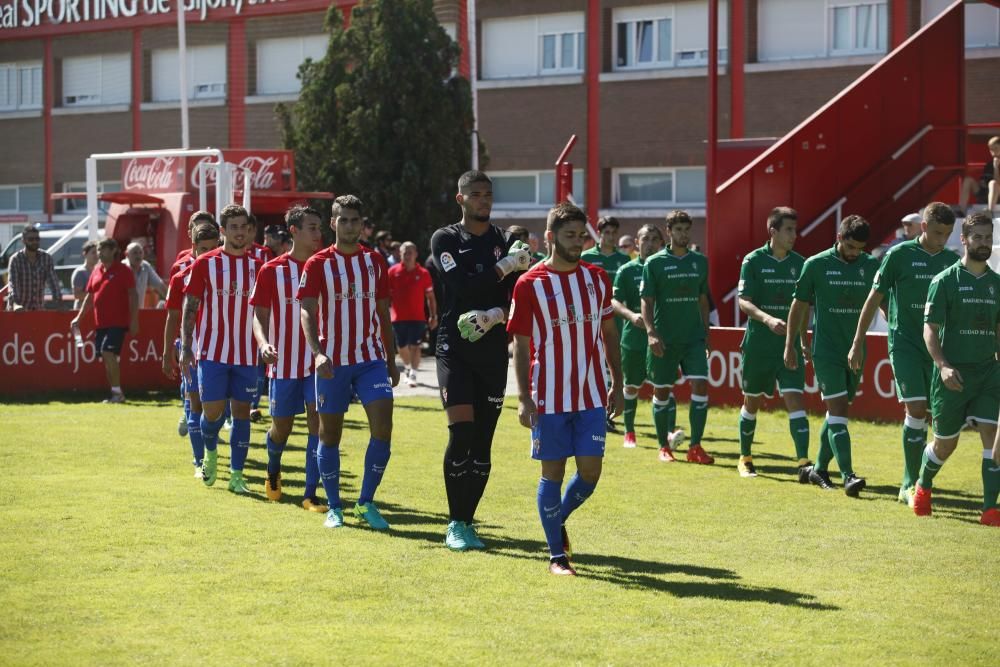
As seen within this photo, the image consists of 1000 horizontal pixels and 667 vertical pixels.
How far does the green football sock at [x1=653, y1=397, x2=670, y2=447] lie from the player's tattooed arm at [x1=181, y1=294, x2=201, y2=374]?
182 inches

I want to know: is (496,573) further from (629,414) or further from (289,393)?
(629,414)

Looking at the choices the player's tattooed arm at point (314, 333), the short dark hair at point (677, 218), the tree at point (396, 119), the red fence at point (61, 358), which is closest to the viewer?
the player's tattooed arm at point (314, 333)

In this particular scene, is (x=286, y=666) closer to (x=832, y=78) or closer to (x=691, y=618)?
(x=691, y=618)

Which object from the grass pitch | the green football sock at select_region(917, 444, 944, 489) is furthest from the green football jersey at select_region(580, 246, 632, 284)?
the green football sock at select_region(917, 444, 944, 489)

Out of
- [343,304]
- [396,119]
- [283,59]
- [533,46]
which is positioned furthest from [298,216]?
[283,59]

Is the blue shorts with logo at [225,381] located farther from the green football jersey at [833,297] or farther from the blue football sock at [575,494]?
the green football jersey at [833,297]

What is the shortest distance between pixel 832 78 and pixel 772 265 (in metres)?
18.0

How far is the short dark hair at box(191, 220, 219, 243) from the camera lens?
40.2 ft

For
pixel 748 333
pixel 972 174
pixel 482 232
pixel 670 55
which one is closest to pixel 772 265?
pixel 748 333

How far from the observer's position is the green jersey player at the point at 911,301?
425 inches

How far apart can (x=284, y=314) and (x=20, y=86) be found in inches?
1334

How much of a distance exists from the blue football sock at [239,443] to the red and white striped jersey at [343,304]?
1956 mm

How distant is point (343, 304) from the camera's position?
9.94 meters

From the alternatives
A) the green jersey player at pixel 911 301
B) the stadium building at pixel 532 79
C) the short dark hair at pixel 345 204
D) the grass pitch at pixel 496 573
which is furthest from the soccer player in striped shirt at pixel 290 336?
the stadium building at pixel 532 79
